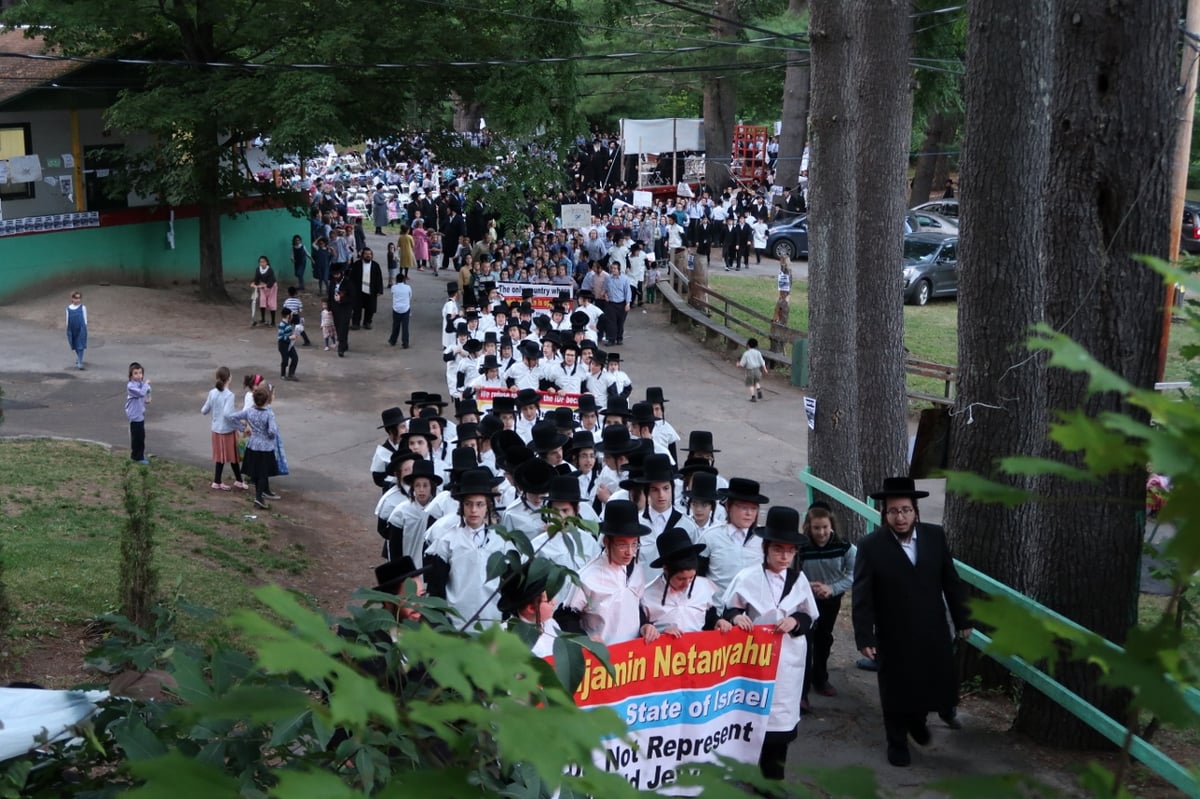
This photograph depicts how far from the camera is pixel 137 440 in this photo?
1827 cm

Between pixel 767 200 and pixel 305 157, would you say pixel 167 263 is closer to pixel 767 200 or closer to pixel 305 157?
pixel 305 157

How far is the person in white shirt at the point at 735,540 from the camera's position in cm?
962

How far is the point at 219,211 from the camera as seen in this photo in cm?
3231

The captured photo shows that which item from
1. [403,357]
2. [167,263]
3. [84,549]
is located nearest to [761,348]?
[403,357]

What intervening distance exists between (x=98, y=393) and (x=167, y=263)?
11.5 metres

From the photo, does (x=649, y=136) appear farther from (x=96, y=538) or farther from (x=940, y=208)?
(x=96, y=538)

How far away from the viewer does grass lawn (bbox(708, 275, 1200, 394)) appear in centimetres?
2738

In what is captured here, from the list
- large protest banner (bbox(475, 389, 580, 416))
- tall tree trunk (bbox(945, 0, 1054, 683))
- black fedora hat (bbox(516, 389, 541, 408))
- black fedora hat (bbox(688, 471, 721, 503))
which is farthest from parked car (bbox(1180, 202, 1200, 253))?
black fedora hat (bbox(688, 471, 721, 503))

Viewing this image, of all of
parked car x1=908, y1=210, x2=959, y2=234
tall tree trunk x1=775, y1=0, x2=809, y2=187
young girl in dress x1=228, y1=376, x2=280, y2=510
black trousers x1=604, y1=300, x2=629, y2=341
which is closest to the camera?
young girl in dress x1=228, y1=376, x2=280, y2=510

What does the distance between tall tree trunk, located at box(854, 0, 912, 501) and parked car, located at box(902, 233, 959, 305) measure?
2169cm

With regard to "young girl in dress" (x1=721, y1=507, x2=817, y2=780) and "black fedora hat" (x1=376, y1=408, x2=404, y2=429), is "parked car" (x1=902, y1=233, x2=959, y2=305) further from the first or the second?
"young girl in dress" (x1=721, y1=507, x2=817, y2=780)

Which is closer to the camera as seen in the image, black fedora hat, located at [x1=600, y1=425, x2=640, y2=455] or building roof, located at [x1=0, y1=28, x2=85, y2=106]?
black fedora hat, located at [x1=600, y1=425, x2=640, y2=455]

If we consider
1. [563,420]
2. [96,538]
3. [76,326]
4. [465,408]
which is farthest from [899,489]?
[76,326]

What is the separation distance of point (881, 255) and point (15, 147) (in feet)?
77.2
